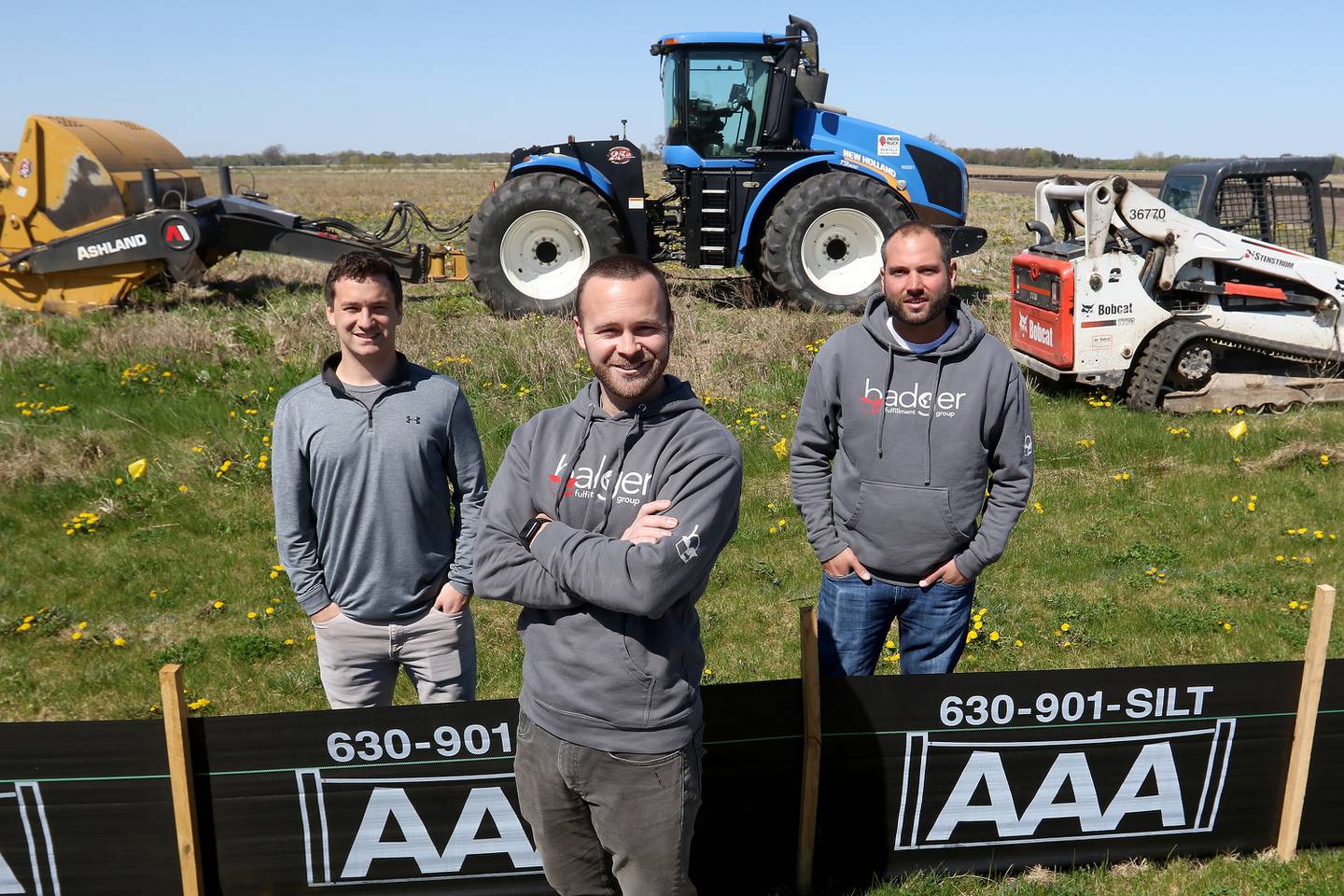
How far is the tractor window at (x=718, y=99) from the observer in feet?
36.2

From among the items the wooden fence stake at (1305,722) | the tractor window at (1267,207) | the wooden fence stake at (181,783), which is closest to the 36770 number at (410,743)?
the wooden fence stake at (181,783)

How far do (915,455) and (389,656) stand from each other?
1712mm

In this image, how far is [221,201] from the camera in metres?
10.5

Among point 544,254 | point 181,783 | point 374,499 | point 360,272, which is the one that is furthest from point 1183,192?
point 181,783

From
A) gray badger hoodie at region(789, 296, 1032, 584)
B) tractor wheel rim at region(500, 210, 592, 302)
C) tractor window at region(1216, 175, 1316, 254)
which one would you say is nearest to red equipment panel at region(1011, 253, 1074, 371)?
tractor window at region(1216, 175, 1316, 254)

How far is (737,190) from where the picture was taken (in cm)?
1118

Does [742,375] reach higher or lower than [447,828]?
higher

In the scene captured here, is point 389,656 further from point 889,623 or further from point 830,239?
point 830,239

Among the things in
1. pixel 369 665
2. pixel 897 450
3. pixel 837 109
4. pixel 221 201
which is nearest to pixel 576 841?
pixel 369 665

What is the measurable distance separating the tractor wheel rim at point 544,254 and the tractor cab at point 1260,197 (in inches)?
226

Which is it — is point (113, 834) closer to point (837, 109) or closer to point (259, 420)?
point (259, 420)

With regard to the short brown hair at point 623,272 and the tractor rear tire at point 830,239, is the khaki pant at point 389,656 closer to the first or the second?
the short brown hair at point 623,272

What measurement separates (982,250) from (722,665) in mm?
14379

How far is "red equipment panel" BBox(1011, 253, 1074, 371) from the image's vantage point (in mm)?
7871
